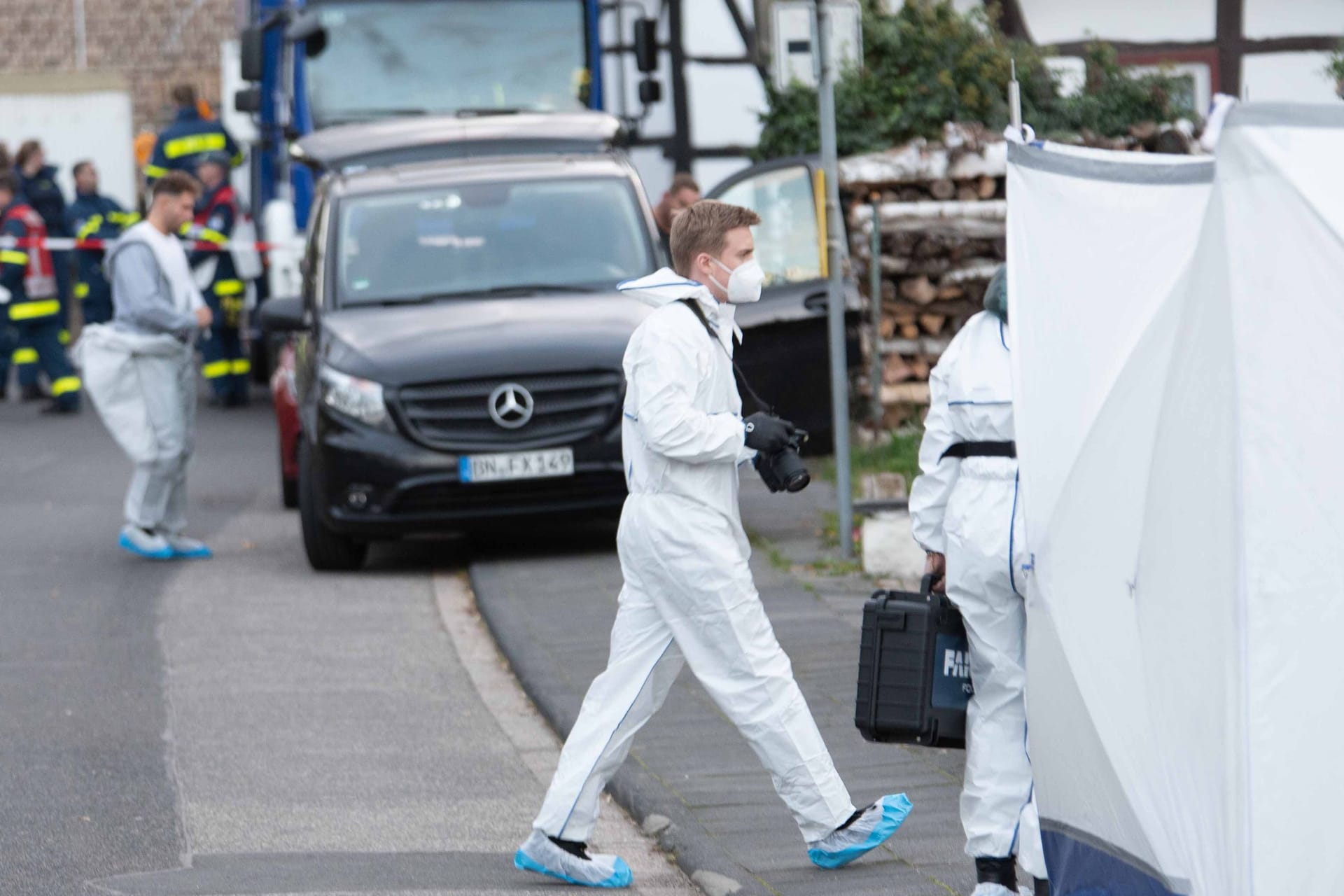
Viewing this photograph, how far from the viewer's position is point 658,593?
17.8ft

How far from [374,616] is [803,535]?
2475mm

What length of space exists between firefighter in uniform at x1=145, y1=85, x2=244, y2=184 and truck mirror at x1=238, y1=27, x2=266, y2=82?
3558 millimetres

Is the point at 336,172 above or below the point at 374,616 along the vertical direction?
above

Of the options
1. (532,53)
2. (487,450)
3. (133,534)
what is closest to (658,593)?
(487,450)

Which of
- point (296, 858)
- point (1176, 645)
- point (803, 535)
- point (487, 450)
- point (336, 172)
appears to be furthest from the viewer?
point (336, 172)

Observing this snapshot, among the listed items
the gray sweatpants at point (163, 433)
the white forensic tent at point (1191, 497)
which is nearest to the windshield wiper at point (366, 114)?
the gray sweatpants at point (163, 433)

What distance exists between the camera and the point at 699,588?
211 inches

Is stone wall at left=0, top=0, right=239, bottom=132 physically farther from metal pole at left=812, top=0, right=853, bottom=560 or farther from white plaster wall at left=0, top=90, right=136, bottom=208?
metal pole at left=812, top=0, right=853, bottom=560

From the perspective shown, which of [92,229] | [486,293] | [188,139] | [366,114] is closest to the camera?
[486,293]

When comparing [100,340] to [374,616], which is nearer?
[374,616]

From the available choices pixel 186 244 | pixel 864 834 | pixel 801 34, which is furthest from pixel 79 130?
pixel 864 834

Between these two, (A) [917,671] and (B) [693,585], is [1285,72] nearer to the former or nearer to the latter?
(B) [693,585]

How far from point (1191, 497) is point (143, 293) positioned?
8303mm

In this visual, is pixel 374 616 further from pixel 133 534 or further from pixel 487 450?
pixel 133 534
